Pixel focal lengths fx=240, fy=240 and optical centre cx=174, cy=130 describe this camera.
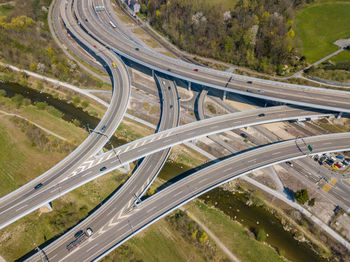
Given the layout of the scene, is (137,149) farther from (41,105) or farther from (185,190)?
(41,105)

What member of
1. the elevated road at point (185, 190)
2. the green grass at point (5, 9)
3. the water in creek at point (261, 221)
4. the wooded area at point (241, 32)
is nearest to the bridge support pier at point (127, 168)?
the elevated road at point (185, 190)

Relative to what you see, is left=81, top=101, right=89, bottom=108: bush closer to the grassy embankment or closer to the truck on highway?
the truck on highway

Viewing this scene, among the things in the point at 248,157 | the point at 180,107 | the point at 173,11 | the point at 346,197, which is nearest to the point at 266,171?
the point at 248,157

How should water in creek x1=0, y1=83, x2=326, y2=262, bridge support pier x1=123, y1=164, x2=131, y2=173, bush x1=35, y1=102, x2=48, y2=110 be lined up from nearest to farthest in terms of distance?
water in creek x1=0, y1=83, x2=326, y2=262 → bridge support pier x1=123, y1=164, x2=131, y2=173 → bush x1=35, y1=102, x2=48, y2=110

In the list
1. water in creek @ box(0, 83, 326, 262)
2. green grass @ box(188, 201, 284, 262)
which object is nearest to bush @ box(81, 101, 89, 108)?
water in creek @ box(0, 83, 326, 262)

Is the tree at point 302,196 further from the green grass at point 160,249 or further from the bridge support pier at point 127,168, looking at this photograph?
the bridge support pier at point 127,168

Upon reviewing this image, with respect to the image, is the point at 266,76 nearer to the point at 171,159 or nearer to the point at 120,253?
the point at 171,159

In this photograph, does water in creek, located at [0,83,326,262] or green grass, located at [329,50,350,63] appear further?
green grass, located at [329,50,350,63]
